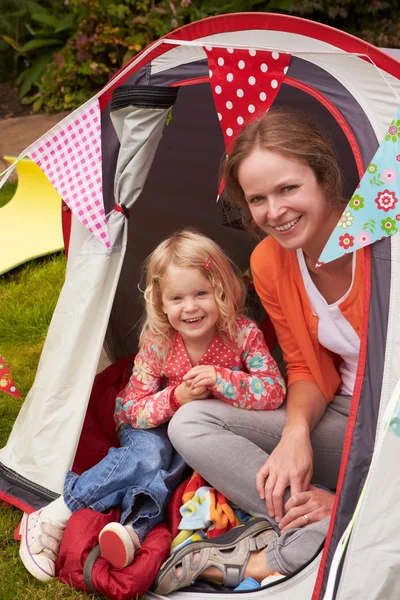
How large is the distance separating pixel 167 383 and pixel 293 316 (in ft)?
1.52

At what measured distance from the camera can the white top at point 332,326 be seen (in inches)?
85.0

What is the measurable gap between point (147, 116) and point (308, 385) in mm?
822

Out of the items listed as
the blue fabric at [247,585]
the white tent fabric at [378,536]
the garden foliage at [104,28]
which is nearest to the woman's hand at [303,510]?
the blue fabric at [247,585]

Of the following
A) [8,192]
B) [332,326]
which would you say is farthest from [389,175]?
[8,192]

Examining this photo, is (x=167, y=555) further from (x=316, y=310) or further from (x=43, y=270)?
(x=43, y=270)

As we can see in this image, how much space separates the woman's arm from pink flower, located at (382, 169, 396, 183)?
28.5 inches

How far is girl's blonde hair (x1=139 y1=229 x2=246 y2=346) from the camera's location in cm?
229

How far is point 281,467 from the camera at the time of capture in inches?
81.0

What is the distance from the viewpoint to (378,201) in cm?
170

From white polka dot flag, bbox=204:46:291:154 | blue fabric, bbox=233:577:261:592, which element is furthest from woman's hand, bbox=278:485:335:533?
white polka dot flag, bbox=204:46:291:154

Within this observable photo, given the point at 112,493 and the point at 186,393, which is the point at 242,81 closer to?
the point at 186,393

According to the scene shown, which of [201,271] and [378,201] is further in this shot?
[201,271]

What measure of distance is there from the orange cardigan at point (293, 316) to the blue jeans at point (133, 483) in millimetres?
411

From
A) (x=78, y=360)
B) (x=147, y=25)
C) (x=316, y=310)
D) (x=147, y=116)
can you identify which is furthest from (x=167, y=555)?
(x=147, y=25)
